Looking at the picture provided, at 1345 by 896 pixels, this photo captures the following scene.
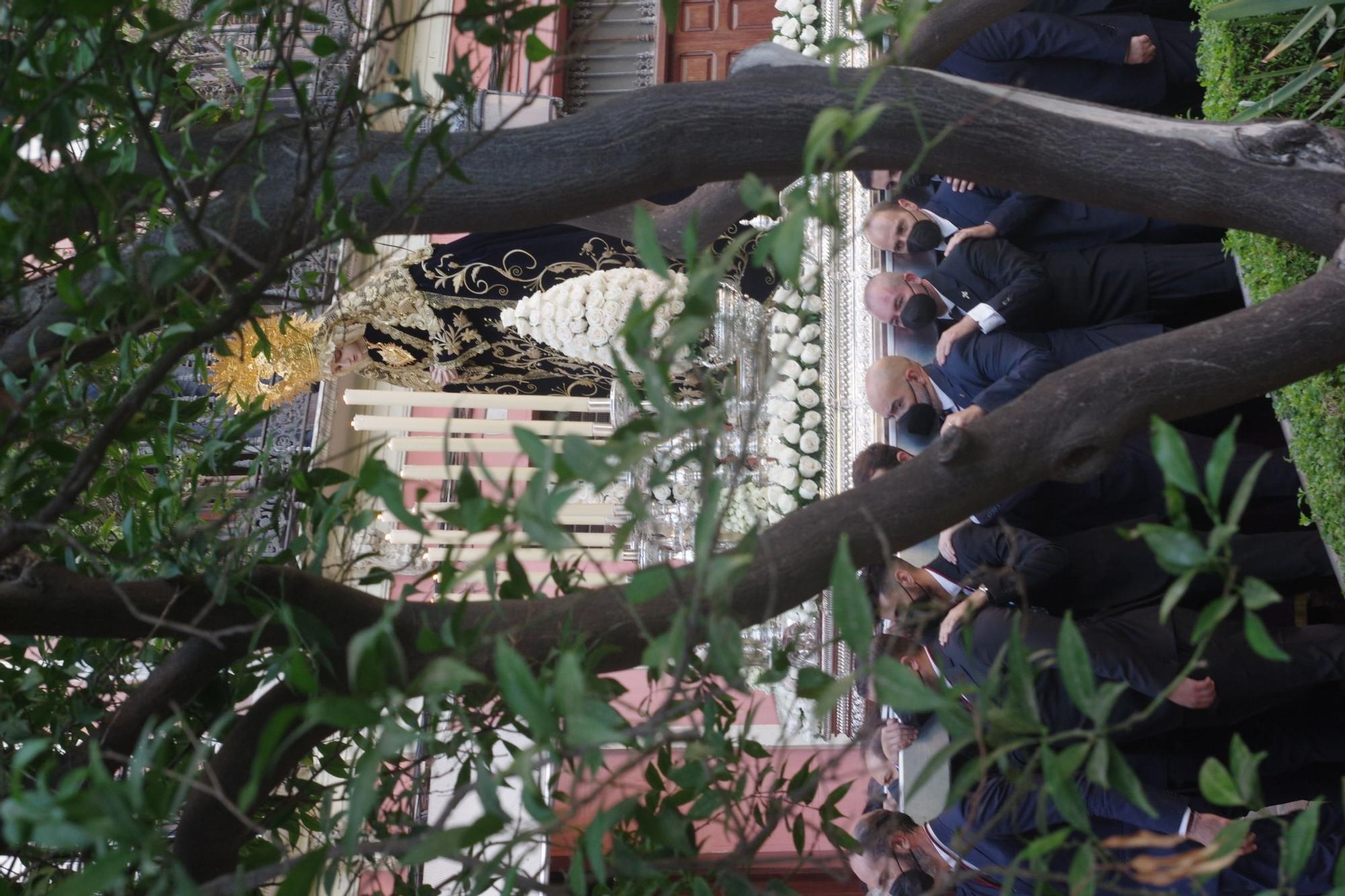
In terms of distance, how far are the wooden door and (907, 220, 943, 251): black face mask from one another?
129 inches

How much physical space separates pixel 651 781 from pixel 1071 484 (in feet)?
6.55

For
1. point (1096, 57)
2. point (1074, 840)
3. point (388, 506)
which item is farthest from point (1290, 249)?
point (388, 506)

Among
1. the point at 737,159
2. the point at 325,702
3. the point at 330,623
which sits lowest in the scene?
the point at 325,702

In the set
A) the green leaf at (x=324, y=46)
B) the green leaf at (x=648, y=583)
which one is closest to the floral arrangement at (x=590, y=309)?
the green leaf at (x=324, y=46)

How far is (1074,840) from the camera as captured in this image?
275cm

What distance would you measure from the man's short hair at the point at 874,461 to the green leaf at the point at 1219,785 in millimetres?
2032

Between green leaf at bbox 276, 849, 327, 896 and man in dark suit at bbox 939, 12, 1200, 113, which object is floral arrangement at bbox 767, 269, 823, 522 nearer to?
man in dark suit at bbox 939, 12, 1200, 113

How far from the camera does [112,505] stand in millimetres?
Answer: 2486

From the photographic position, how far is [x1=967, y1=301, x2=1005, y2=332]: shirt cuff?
3148 mm

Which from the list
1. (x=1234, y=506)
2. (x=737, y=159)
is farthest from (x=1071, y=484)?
(x=1234, y=506)

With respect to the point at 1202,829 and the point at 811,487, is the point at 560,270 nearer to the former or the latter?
the point at 811,487

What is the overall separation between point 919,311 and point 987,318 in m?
0.27

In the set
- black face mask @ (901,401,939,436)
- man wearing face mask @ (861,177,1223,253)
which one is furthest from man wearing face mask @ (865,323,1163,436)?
man wearing face mask @ (861,177,1223,253)

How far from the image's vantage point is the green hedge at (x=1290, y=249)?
2.46m
